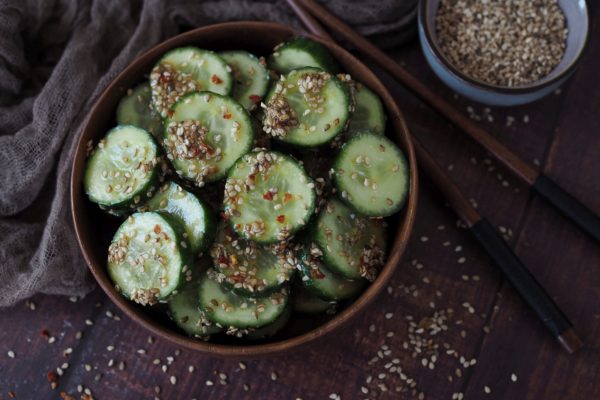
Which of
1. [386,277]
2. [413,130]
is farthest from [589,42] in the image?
[386,277]

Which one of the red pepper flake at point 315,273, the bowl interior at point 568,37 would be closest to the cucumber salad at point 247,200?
the red pepper flake at point 315,273

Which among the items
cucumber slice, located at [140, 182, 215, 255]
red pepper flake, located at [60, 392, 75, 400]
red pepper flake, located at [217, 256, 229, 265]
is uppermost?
cucumber slice, located at [140, 182, 215, 255]

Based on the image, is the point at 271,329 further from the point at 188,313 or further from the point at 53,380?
the point at 53,380

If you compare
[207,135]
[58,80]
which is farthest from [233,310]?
[58,80]

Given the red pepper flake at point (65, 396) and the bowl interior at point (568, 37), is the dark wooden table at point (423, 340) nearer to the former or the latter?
the red pepper flake at point (65, 396)

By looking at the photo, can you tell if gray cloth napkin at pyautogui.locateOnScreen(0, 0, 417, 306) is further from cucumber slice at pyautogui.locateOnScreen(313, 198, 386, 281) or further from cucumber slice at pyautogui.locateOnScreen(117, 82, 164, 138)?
cucumber slice at pyautogui.locateOnScreen(313, 198, 386, 281)

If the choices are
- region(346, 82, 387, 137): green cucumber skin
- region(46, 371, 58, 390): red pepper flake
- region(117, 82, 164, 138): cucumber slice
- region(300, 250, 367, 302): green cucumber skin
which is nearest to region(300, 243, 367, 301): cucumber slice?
region(300, 250, 367, 302): green cucumber skin
